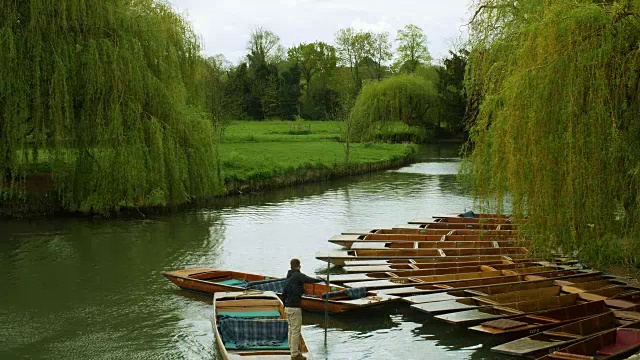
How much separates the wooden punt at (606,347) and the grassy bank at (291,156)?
20536 millimetres

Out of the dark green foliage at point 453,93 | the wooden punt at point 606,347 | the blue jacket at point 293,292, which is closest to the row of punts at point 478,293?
the wooden punt at point 606,347

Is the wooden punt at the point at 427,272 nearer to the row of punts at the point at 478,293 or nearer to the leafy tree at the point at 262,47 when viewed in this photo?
the row of punts at the point at 478,293

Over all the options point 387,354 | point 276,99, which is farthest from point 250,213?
point 276,99

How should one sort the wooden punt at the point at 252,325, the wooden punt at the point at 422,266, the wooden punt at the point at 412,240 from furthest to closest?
the wooden punt at the point at 412,240
the wooden punt at the point at 422,266
the wooden punt at the point at 252,325

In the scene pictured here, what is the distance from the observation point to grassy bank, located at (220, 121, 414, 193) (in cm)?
3170

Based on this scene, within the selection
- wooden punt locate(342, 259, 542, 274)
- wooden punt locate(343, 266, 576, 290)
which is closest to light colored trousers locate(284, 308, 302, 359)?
wooden punt locate(343, 266, 576, 290)

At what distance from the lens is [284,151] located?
4150 centimetres

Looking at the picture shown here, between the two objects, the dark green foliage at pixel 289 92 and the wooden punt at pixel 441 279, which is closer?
the wooden punt at pixel 441 279

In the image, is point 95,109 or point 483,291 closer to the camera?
point 483,291

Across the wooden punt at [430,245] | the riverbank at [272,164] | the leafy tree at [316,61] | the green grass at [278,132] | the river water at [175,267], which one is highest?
the leafy tree at [316,61]

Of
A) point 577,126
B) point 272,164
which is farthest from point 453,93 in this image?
point 577,126

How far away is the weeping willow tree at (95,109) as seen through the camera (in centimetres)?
2120

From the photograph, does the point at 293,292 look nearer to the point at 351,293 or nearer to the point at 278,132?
the point at 351,293

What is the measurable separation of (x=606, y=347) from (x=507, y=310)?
2086mm
